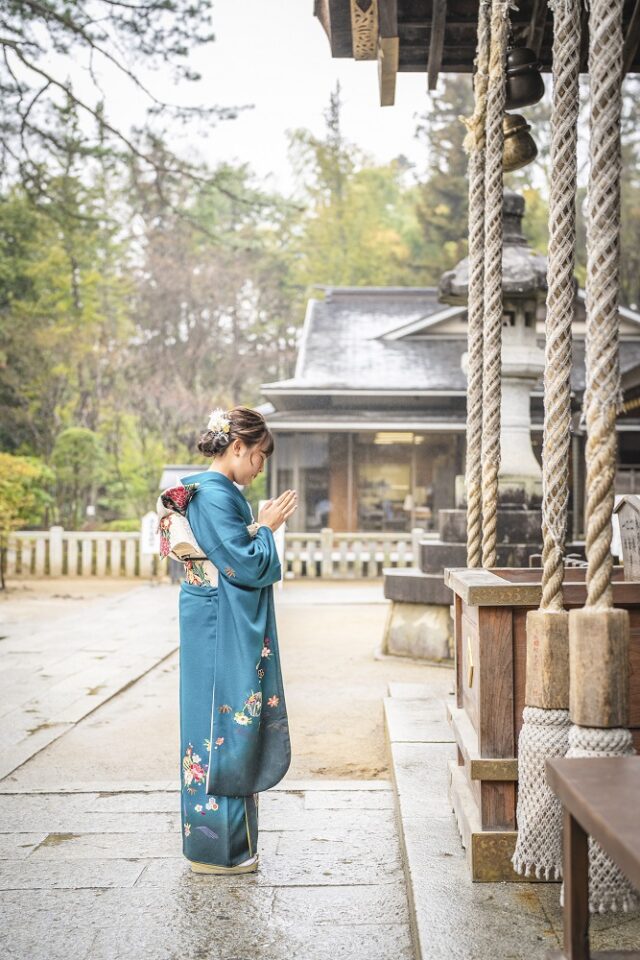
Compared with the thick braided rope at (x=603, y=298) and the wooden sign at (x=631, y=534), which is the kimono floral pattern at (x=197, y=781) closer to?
the thick braided rope at (x=603, y=298)

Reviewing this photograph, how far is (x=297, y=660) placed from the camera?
758 cm

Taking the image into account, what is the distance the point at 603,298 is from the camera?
2273 mm

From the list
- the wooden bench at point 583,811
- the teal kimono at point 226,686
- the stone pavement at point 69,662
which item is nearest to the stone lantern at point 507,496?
the stone pavement at point 69,662

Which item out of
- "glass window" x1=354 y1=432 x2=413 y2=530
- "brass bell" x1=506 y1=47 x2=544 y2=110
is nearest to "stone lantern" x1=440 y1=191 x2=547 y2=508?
"brass bell" x1=506 y1=47 x2=544 y2=110

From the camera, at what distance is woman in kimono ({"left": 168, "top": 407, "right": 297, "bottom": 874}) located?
115 inches

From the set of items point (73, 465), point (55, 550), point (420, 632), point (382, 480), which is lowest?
point (420, 632)

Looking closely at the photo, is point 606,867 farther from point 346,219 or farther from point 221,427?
point 346,219

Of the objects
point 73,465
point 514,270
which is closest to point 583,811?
point 514,270

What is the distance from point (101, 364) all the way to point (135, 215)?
32.6ft

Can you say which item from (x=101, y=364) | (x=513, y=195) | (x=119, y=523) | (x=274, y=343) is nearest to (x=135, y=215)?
(x=274, y=343)

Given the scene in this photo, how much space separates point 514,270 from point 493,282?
13.5 ft

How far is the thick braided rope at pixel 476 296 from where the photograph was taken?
3557 millimetres

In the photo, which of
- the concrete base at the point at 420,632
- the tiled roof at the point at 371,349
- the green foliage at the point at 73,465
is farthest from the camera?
the green foliage at the point at 73,465

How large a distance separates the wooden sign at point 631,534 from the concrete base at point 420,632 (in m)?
3.96
